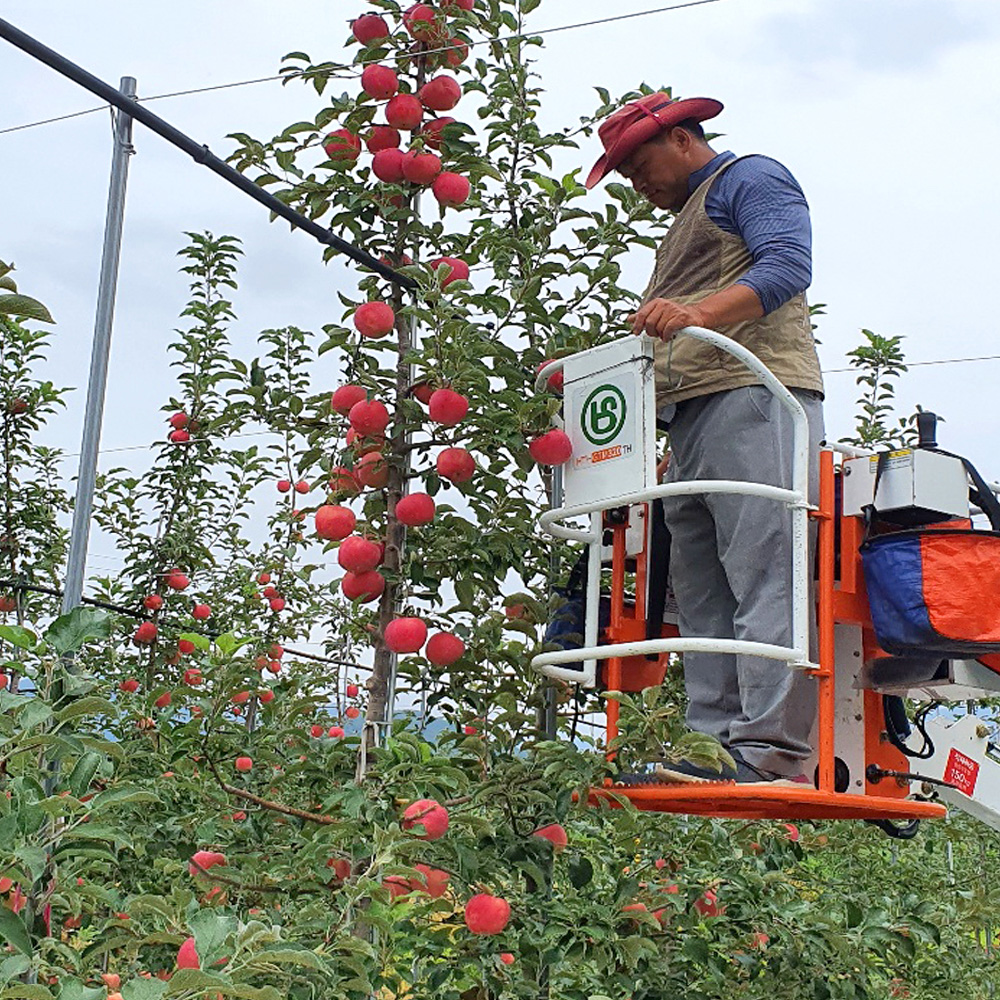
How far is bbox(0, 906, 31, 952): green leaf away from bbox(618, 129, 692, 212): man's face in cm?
231

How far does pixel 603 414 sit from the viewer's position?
9.98 ft

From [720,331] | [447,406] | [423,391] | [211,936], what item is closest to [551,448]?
[447,406]

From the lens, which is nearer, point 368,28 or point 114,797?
point 114,797

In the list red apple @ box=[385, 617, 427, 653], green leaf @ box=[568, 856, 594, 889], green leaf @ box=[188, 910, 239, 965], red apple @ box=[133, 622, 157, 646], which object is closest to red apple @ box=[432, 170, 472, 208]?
red apple @ box=[385, 617, 427, 653]

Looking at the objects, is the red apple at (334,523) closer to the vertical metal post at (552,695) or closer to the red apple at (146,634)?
the vertical metal post at (552,695)

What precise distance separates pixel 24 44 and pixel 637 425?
4.90 ft

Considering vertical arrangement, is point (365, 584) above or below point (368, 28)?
below

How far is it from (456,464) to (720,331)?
693mm

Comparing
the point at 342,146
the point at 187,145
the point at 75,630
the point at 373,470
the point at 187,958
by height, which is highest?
the point at 342,146

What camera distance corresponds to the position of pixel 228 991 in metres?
1.51

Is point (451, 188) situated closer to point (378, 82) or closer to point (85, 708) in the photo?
point (378, 82)

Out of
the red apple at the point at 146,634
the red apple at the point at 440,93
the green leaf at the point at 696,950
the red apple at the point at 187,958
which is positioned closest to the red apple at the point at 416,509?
the red apple at the point at 440,93

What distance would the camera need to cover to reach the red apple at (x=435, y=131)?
10.9 feet

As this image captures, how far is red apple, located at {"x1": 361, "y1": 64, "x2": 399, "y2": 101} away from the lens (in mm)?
3286
